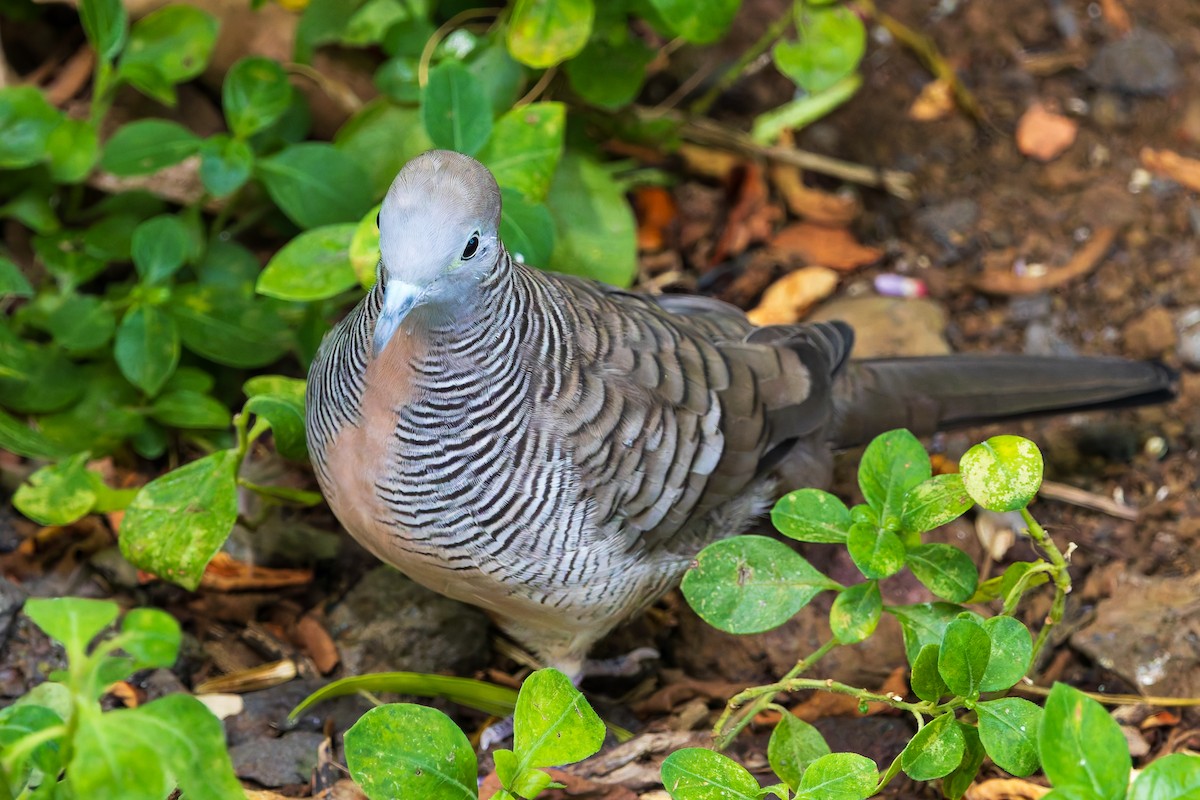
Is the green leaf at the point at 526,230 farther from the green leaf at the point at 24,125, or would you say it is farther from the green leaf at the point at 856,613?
the green leaf at the point at 24,125

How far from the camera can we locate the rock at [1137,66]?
189 inches

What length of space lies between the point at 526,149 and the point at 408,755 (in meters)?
1.74

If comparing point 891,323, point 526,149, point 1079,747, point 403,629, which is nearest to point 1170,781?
point 1079,747

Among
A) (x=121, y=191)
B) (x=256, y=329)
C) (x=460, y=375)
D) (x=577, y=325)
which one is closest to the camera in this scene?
(x=460, y=375)

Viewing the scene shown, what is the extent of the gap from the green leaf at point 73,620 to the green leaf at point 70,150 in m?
2.10

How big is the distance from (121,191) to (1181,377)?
3.58 m

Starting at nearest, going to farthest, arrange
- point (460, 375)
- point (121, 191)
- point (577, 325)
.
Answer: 1. point (460, 375)
2. point (577, 325)
3. point (121, 191)

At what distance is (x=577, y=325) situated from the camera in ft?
9.91

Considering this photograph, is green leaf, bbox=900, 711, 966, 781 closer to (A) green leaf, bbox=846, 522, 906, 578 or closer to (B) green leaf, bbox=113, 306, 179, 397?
(A) green leaf, bbox=846, 522, 906, 578

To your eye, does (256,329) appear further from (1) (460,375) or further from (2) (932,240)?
(2) (932,240)

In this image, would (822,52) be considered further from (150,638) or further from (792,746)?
(150,638)

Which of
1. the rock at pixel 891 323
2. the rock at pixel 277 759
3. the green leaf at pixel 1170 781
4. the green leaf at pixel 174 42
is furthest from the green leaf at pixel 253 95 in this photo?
the green leaf at pixel 1170 781

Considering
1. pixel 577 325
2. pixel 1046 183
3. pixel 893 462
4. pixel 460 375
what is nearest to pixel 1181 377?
pixel 1046 183

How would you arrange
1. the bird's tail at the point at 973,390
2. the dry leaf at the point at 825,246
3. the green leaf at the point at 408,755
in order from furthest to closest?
the dry leaf at the point at 825,246 < the bird's tail at the point at 973,390 < the green leaf at the point at 408,755
